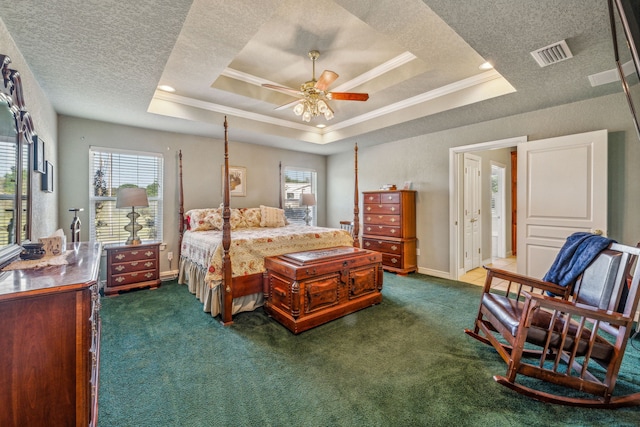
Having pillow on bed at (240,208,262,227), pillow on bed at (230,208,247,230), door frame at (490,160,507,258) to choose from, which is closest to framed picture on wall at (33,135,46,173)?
pillow on bed at (230,208,247,230)

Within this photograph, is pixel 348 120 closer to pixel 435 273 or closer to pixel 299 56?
pixel 299 56

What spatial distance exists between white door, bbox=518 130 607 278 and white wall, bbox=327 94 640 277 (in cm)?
24

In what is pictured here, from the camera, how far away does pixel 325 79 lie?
275 centimetres

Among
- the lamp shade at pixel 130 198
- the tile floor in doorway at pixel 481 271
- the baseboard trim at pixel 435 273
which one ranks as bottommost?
the tile floor in doorway at pixel 481 271

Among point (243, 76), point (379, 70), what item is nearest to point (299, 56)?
point (243, 76)

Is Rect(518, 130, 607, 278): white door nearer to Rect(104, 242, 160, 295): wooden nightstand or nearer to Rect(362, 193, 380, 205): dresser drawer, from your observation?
Rect(362, 193, 380, 205): dresser drawer

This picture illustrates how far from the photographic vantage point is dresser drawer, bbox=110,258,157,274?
3.70 metres

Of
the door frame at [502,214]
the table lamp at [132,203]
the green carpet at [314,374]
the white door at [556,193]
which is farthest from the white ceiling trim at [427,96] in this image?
the door frame at [502,214]

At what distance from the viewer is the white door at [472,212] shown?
16.1ft

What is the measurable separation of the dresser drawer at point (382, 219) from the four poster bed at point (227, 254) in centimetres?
100

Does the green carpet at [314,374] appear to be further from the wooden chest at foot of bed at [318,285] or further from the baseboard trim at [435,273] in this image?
the baseboard trim at [435,273]

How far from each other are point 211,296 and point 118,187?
2462 mm

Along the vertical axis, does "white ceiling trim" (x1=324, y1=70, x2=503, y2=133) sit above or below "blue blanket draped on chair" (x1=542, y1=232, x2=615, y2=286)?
above

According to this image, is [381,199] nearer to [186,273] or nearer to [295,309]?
[295,309]
